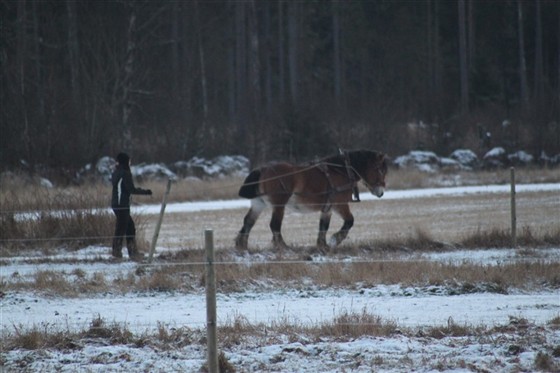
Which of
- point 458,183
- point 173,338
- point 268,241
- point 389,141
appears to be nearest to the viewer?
point 173,338

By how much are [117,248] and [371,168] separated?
17.8ft

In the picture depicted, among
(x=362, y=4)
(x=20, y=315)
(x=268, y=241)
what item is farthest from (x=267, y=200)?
(x=362, y=4)

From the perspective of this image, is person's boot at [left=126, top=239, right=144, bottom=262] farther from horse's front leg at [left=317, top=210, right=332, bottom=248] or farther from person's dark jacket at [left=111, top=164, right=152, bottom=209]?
horse's front leg at [left=317, top=210, right=332, bottom=248]

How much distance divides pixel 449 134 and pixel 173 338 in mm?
37735

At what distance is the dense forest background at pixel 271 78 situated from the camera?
131 feet

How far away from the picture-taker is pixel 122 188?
1642cm

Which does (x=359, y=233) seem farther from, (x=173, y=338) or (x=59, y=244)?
(x=173, y=338)

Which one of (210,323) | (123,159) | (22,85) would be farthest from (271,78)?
(210,323)

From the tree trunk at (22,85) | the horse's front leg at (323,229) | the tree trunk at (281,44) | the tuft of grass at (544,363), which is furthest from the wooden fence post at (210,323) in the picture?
the tree trunk at (281,44)

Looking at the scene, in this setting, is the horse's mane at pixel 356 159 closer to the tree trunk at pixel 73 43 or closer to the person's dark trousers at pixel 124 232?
the person's dark trousers at pixel 124 232

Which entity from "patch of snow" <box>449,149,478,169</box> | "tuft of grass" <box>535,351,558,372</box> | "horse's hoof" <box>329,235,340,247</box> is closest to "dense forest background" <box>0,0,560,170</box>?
"patch of snow" <box>449,149,478,169</box>

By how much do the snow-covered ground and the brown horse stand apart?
2.45 meters

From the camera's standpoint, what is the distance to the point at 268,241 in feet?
64.1

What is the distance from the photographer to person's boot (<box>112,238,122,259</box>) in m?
16.5
